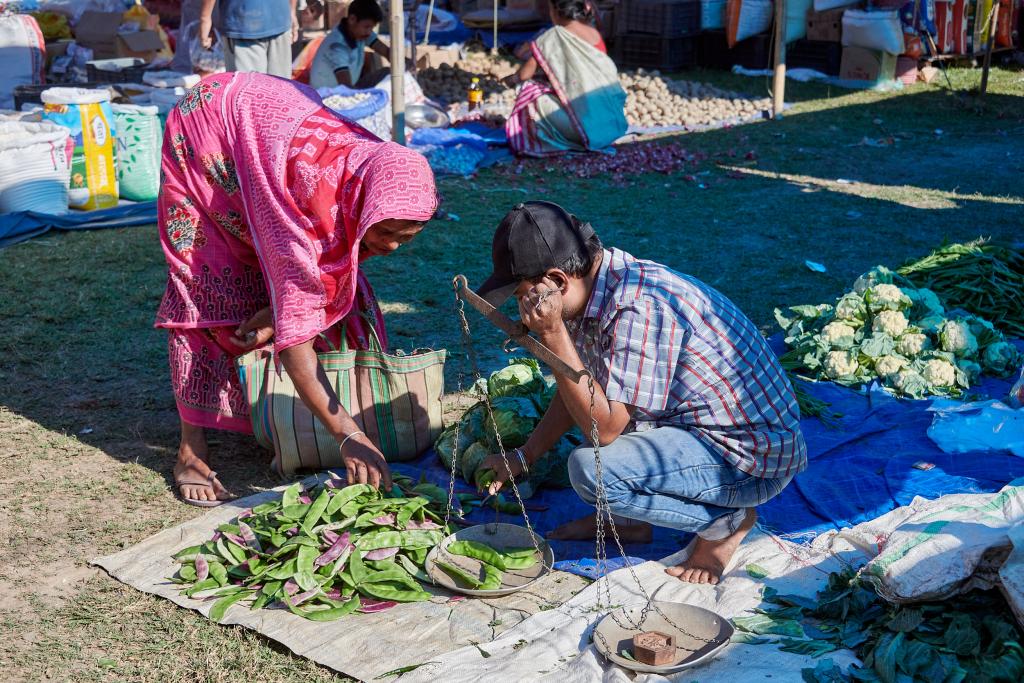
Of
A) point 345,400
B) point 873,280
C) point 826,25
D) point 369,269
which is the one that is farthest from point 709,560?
point 826,25

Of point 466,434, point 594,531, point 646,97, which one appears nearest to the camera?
point 594,531

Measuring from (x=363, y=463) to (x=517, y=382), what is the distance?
872mm

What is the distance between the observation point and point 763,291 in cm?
547

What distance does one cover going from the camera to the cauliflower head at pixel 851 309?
4.47 m

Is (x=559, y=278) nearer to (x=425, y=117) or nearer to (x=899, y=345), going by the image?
(x=899, y=345)

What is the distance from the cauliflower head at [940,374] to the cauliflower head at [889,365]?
102 millimetres

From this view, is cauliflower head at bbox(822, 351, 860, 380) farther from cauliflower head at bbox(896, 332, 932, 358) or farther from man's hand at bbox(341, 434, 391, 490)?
man's hand at bbox(341, 434, 391, 490)

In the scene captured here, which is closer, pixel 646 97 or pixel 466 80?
pixel 646 97

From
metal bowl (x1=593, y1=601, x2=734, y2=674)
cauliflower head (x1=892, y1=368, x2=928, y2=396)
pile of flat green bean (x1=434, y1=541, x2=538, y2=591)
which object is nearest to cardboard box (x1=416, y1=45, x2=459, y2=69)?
cauliflower head (x1=892, y1=368, x2=928, y2=396)

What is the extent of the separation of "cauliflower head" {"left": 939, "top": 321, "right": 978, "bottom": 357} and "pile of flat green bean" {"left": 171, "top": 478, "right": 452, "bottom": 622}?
2.39 metres

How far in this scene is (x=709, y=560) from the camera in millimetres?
2949

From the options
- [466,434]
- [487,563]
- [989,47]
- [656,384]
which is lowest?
[487,563]

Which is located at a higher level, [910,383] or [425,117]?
[425,117]

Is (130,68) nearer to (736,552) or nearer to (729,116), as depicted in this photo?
(729,116)
